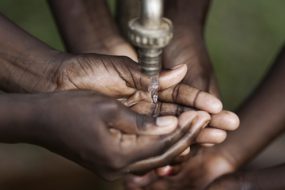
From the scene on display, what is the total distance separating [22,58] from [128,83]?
0.86ft

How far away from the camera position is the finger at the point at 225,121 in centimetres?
121

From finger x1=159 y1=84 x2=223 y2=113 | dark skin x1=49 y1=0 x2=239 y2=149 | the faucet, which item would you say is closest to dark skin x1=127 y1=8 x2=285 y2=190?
finger x1=159 y1=84 x2=223 y2=113

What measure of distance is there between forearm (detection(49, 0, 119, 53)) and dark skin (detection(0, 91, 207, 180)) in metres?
0.49

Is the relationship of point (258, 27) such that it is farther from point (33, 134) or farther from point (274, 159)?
point (33, 134)

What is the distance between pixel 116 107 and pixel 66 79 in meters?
0.28

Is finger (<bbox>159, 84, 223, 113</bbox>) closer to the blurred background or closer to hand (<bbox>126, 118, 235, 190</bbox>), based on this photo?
hand (<bbox>126, 118, 235, 190</bbox>)

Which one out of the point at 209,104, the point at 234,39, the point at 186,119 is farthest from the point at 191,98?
the point at 234,39

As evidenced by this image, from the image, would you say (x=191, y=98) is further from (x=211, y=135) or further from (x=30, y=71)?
(x=30, y=71)

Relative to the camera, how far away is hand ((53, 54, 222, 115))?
3.96 ft

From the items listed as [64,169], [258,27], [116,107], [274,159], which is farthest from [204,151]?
[258,27]

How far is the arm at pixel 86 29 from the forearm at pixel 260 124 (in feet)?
1.09

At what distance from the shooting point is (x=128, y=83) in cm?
125

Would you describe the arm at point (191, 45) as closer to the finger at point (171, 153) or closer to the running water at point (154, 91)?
the running water at point (154, 91)

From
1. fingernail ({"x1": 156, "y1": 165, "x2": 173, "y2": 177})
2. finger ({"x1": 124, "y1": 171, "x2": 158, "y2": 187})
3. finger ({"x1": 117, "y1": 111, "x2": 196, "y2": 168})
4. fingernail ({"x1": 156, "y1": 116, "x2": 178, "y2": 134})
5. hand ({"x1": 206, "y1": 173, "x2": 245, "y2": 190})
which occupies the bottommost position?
finger ({"x1": 124, "y1": 171, "x2": 158, "y2": 187})
